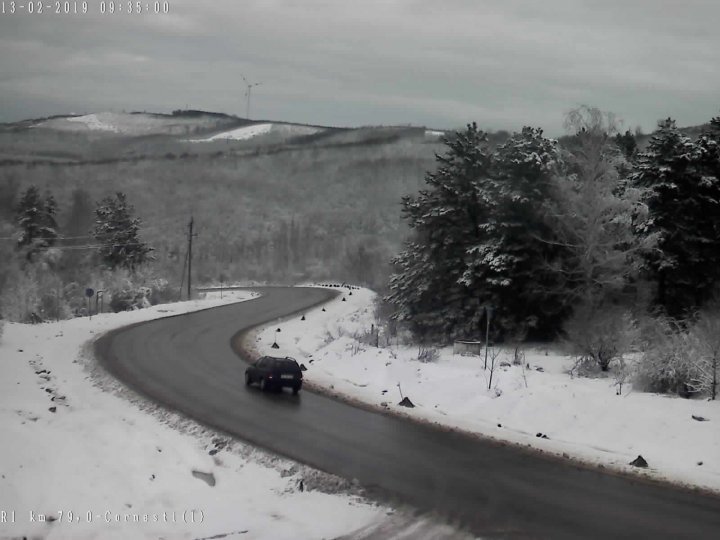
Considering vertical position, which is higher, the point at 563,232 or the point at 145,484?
the point at 563,232

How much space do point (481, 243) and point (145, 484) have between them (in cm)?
2673

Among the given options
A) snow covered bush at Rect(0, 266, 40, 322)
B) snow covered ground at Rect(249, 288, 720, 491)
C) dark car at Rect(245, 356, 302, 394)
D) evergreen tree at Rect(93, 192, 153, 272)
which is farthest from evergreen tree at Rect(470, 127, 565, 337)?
evergreen tree at Rect(93, 192, 153, 272)

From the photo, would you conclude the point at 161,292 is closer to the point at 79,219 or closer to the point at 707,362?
the point at 79,219

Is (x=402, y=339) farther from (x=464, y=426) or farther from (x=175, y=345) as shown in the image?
(x=464, y=426)

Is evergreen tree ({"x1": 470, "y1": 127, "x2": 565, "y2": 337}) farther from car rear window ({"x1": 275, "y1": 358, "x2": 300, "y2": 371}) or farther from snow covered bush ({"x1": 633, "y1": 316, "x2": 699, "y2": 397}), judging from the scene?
snow covered bush ({"x1": 633, "y1": 316, "x2": 699, "y2": 397})

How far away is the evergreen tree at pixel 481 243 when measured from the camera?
113ft

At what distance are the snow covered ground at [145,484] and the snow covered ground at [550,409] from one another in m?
6.32

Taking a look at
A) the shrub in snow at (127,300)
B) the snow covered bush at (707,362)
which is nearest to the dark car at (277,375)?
the snow covered bush at (707,362)

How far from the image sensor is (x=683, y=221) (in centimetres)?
3284

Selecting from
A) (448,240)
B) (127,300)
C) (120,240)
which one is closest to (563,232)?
(448,240)

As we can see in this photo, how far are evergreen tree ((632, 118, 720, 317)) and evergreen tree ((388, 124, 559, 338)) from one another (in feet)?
16.9

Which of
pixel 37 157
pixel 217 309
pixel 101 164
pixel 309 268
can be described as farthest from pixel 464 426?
pixel 101 164

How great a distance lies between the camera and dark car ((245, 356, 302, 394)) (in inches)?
922

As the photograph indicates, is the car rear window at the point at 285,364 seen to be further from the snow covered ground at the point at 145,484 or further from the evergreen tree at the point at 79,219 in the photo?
the evergreen tree at the point at 79,219
